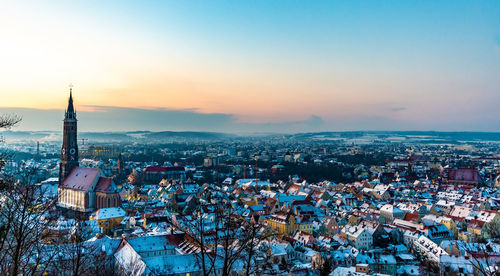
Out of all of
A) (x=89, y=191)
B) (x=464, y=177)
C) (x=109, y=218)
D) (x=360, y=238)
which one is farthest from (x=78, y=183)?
(x=464, y=177)

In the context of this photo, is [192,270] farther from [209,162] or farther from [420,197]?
[209,162]

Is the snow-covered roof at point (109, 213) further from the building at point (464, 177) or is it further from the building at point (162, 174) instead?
the building at point (464, 177)

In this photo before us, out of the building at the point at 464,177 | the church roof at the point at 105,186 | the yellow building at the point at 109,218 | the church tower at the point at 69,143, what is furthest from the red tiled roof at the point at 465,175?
the church tower at the point at 69,143

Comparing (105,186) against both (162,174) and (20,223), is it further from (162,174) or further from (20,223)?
(162,174)

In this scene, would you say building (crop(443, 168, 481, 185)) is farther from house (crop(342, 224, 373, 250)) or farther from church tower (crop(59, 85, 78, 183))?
church tower (crop(59, 85, 78, 183))

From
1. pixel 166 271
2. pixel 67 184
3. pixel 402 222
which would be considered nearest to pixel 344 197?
pixel 402 222
